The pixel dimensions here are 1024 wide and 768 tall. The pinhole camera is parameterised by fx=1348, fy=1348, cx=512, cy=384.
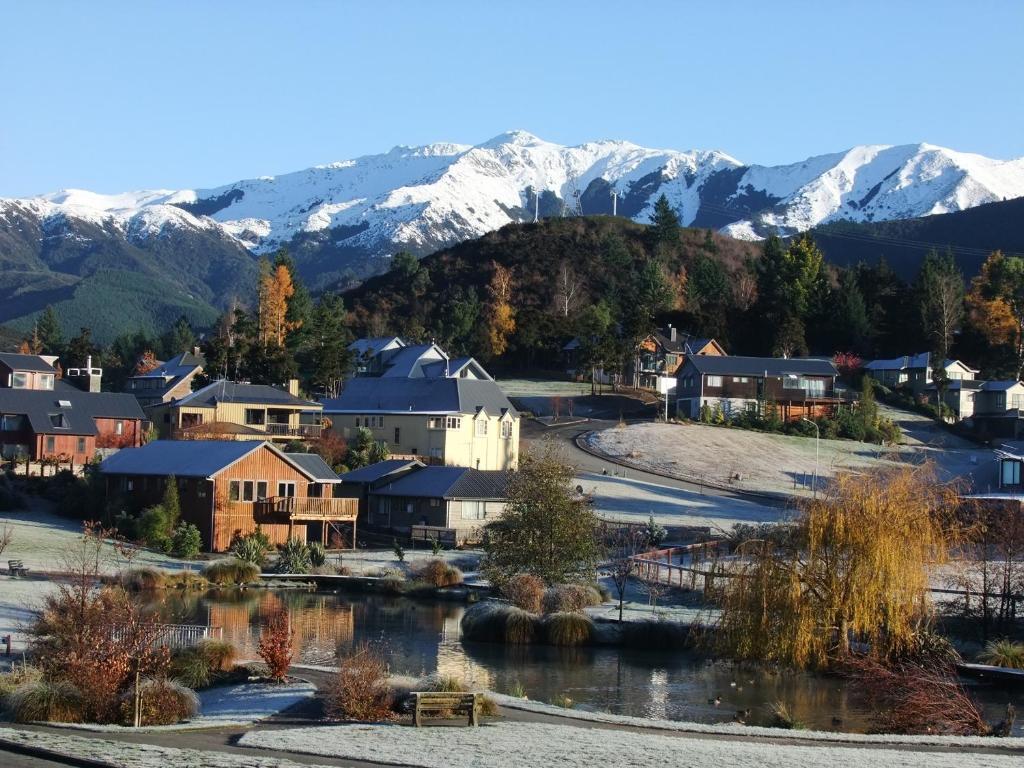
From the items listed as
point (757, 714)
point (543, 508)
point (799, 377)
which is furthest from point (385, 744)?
point (799, 377)

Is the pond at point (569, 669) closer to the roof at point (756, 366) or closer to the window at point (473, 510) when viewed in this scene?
the window at point (473, 510)

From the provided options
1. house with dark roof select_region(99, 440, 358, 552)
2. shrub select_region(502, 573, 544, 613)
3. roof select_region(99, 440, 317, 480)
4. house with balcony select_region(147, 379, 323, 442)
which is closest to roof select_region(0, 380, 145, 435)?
house with balcony select_region(147, 379, 323, 442)

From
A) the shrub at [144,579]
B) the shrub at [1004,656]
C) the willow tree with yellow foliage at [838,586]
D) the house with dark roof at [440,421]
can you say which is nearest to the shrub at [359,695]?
the willow tree with yellow foliage at [838,586]

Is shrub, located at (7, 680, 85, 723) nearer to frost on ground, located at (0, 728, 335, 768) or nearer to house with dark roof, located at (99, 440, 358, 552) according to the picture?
frost on ground, located at (0, 728, 335, 768)

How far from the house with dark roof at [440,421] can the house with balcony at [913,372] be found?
45006mm

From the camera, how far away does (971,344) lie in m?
124

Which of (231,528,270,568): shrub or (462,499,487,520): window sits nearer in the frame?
(231,528,270,568): shrub

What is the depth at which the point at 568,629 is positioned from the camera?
4181 cm

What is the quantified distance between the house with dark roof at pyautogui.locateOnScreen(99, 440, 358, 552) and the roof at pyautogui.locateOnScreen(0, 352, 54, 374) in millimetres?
29400

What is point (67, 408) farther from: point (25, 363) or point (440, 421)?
point (440, 421)

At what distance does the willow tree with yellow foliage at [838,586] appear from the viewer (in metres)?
33.7

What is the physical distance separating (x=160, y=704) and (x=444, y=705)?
218 inches

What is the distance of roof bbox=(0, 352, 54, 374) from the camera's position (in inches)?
3598

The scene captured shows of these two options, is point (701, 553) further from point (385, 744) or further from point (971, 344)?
point (971, 344)
